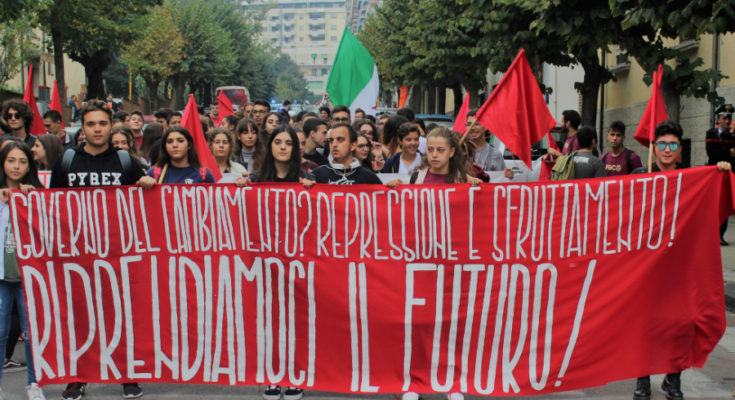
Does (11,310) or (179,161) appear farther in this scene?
(179,161)

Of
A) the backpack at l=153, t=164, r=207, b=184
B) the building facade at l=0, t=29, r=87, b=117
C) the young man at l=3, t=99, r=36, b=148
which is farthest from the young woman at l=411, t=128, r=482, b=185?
Result: the building facade at l=0, t=29, r=87, b=117

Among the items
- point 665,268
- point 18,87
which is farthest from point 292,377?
point 18,87

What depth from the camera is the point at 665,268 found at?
610 centimetres

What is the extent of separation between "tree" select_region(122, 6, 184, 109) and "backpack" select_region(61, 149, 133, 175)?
46175 mm

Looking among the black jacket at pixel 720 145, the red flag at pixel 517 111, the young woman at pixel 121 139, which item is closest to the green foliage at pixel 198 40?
the black jacket at pixel 720 145

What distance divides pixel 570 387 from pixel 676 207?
1210 millimetres

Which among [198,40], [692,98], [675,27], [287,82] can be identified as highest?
[287,82]

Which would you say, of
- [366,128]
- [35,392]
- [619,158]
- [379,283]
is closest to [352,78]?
[366,128]

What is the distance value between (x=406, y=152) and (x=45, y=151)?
125 inches

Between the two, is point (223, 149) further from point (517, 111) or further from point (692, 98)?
point (692, 98)

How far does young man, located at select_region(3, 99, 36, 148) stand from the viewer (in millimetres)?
9914

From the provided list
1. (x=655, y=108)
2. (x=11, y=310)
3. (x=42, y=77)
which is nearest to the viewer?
(x=11, y=310)

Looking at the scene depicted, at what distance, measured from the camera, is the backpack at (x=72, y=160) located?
21.6ft

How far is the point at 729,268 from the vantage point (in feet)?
38.5
